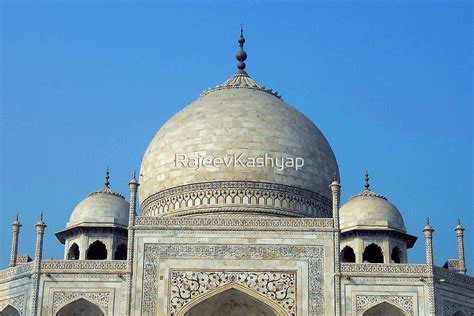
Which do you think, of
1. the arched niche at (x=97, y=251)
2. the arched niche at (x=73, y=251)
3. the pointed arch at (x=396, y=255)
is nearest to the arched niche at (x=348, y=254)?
the pointed arch at (x=396, y=255)

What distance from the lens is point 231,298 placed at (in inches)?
805

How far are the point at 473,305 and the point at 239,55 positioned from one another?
8419mm

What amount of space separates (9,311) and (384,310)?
7.05 metres

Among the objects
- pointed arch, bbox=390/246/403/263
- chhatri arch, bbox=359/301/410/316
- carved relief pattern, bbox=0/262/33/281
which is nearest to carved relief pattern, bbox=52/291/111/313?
carved relief pattern, bbox=0/262/33/281

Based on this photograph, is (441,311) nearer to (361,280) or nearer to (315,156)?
(361,280)

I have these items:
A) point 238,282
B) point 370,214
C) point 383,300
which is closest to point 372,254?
point 370,214

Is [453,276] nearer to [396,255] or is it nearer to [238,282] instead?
[396,255]

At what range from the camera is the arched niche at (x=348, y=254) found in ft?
76.4

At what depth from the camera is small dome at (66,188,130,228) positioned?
2330 cm

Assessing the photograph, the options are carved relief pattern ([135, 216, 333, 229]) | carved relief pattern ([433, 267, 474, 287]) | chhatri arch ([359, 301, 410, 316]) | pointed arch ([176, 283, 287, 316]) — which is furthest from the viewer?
carved relief pattern ([135, 216, 333, 229])

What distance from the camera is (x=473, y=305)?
21031 millimetres

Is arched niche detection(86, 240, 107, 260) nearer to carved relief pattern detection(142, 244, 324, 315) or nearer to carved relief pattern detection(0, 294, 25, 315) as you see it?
carved relief pattern detection(0, 294, 25, 315)

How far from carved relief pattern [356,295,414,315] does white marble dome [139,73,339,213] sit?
11.9ft

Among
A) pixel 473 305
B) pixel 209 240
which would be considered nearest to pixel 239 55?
pixel 209 240
